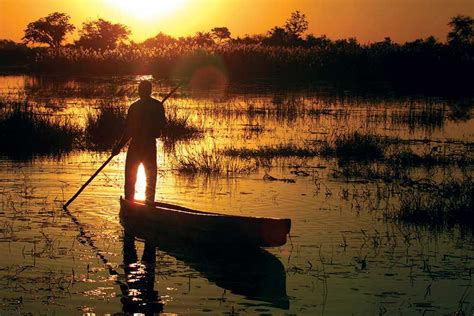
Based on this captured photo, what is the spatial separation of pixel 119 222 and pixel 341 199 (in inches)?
154

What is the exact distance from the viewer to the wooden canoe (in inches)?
415

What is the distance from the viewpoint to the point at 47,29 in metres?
103

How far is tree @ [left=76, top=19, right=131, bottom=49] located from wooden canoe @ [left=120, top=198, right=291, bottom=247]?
84249mm

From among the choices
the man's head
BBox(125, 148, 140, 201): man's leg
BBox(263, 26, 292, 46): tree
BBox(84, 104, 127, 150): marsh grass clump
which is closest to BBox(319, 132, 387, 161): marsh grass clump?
BBox(84, 104, 127, 150): marsh grass clump

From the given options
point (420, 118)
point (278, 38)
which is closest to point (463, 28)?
point (278, 38)

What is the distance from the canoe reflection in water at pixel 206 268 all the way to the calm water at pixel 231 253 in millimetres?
22

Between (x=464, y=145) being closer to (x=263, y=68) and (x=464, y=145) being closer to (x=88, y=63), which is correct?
(x=263, y=68)

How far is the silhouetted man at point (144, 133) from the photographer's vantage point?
43.0ft

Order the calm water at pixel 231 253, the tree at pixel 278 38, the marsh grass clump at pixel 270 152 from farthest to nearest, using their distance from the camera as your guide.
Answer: the tree at pixel 278 38 → the marsh grass clump at pixel 270 152 → the calm water at pixel 231 253

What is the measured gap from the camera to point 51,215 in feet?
43.9

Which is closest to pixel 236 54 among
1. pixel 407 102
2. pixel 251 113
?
pixel 407 102

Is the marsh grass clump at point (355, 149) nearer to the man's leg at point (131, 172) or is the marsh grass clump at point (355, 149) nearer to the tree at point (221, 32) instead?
the man's leg at point (131, 172)

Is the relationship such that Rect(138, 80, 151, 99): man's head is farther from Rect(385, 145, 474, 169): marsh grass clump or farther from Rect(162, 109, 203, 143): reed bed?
Rect(162, 109, 203, 143): reed bed

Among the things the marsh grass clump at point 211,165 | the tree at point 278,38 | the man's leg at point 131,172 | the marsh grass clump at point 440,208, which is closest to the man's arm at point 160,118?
the man's leg at point 131,172
